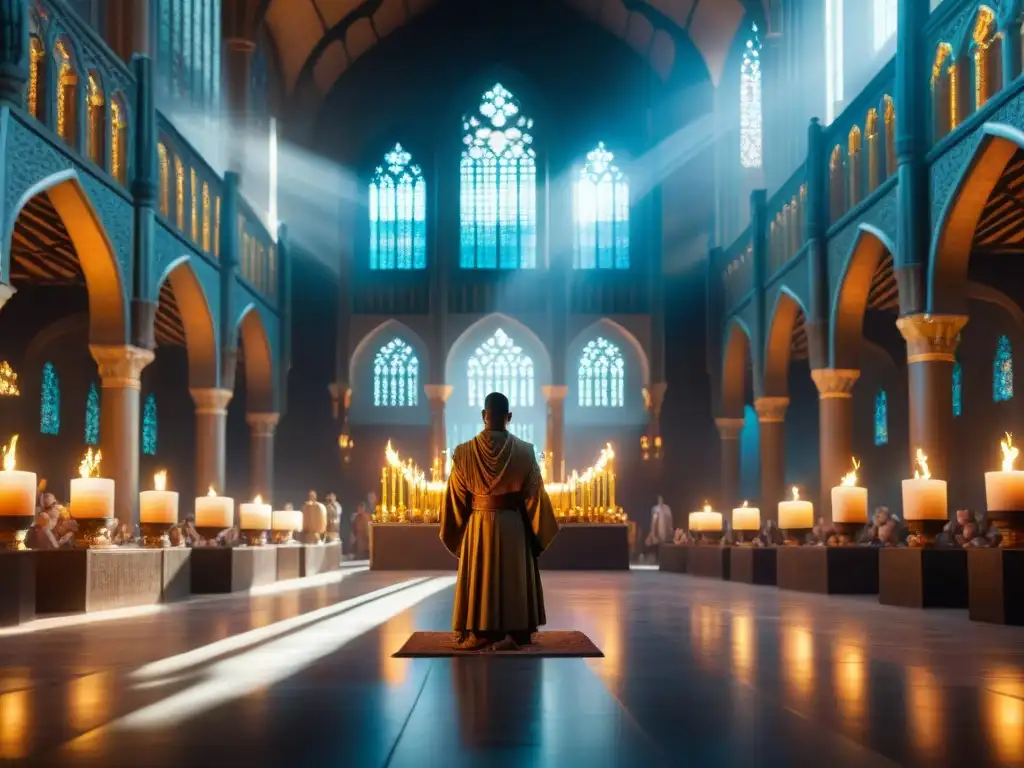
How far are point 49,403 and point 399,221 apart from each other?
12.8 meters

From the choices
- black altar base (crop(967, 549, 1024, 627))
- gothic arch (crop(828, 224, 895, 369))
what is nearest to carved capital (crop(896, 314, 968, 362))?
gothic arch (crop(828, 224, 895, 369))

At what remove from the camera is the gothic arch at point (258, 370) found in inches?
1369

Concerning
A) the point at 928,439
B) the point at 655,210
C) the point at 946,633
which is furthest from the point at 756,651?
the point at 655,210

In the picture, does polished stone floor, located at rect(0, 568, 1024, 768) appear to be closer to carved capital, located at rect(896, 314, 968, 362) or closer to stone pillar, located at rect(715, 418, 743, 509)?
carved capital, located at rect(896, 314, 968, 362)

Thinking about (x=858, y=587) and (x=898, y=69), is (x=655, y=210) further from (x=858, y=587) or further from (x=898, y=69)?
(x=858, y=587)

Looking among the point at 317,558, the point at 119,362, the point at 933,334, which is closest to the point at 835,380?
the point at 933,334

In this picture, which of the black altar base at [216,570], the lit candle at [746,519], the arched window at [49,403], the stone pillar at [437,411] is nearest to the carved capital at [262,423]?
the stone pillar at [437,411]

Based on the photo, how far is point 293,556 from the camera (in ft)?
73.5

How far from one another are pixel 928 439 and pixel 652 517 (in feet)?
65.0

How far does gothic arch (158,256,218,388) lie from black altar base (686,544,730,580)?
11135mm

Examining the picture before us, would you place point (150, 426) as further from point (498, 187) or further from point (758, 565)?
point (758, 565)

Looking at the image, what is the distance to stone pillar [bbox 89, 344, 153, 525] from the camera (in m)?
21.9

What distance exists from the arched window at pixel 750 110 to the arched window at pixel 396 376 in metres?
11.7

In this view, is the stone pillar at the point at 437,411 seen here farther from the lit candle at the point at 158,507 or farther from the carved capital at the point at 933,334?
the lit candle at the point at 158,507
